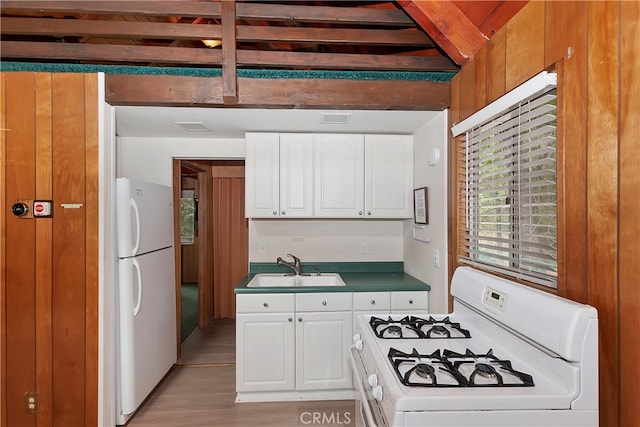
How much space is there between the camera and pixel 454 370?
3.93 ft

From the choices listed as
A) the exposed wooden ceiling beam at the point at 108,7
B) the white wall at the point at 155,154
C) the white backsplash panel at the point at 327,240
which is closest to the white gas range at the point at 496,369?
the white backsplash panel at the point at 327,240

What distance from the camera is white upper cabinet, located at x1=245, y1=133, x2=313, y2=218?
8.96ft

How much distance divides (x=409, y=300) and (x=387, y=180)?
100 centimetres

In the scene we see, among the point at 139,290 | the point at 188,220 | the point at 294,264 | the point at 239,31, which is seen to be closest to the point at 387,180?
the point at 294,264

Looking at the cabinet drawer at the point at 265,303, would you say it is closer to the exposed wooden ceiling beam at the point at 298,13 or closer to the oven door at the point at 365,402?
the oven door at the point at 365,402

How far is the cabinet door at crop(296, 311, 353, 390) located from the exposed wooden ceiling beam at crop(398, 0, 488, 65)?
1917 millimetres

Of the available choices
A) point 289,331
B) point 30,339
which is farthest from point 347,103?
point 30,339

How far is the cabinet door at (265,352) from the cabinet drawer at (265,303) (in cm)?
4

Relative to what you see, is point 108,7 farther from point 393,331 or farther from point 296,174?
point 393,331

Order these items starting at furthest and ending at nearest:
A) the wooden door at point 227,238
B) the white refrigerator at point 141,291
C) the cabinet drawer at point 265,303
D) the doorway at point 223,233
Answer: the wooden door at point 227,238, the doorway at point 223,233, the cabinet drawer at point 265,303, the white refrigerator at point 141,291

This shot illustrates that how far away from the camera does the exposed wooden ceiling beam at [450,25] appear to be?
1.86 m

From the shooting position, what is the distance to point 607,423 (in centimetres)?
106

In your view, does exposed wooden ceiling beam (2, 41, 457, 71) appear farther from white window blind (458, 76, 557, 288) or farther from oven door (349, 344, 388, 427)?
oven door (349, 344, 388, 427)

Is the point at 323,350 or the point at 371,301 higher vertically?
the point at 371,301
